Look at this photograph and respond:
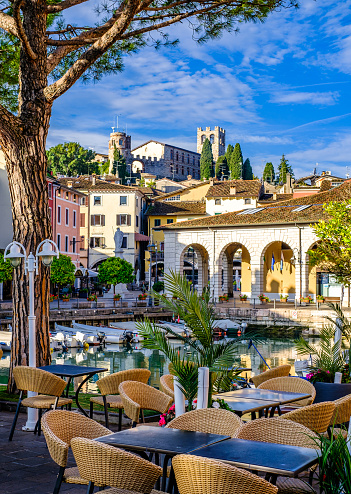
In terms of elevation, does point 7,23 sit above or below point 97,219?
below

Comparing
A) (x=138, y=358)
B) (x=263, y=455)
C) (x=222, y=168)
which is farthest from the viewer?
(x=222, y=168)

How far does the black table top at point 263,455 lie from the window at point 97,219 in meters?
53.7

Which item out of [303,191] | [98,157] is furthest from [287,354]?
[98,157]

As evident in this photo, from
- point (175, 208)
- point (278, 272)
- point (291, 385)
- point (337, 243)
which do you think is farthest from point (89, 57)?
point (175, 208)

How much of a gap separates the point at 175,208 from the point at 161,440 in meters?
57.0

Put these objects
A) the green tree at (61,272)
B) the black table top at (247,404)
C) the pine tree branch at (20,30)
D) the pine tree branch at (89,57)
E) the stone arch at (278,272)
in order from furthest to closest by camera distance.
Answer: the stone arch at (278,272) → the green tree at (61,272) → the pine tree branch at (89,57) → the pine tree branch at (20,30) → the black table top at (247,404)

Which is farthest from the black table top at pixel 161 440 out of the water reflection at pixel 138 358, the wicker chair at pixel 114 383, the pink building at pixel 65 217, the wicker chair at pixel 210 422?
the pink building at pixel 65 217

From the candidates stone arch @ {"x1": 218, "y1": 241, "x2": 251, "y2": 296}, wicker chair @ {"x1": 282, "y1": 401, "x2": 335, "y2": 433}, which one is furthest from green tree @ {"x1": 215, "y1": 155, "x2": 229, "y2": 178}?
wicker chair @ {"x1": 282, "y1": 401, "x2": 335, "y2": 433}

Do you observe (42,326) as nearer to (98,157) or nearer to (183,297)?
(183,297)

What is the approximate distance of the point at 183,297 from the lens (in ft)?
18.0

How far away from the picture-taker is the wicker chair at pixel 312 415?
15.2ft

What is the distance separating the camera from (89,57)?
882 cm

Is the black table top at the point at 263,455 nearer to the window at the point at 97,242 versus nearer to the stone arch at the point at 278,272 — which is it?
the stone arch at the point at 278,272

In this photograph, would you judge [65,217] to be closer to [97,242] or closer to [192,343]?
[97,242]
